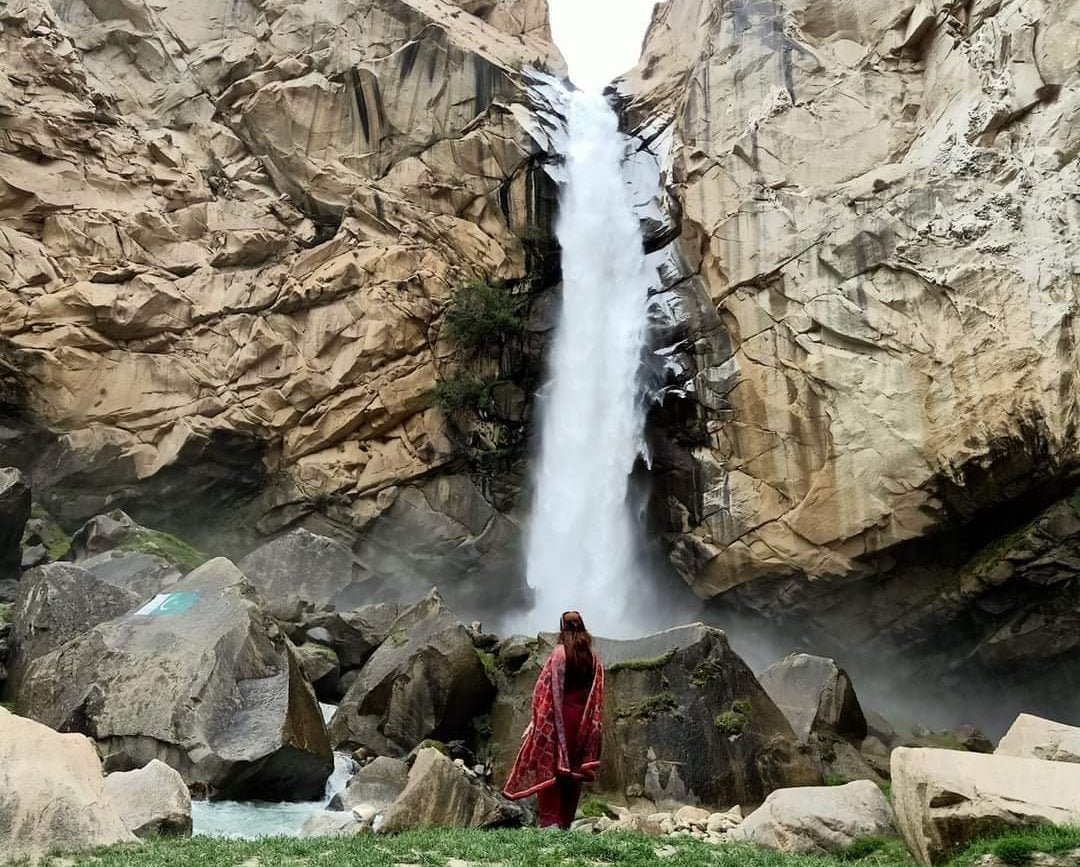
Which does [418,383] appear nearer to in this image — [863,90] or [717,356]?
[717,356]

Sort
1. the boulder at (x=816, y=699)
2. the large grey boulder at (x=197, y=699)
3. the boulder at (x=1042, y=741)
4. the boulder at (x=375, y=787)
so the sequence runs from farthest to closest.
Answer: the boulder at (x=816, y=699) < the large grey boulder at (x=197, y=699) < the boulder at (x=375, y=787) < the boulder at (x=1042, y=741)

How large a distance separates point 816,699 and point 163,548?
50.5 ft

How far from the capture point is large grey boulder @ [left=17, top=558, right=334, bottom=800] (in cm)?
1121

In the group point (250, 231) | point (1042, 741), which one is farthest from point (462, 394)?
point (1042, 741)

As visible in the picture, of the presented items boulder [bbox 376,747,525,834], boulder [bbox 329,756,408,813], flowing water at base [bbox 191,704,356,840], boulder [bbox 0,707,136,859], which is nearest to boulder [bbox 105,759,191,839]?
flowing water at base [bbox 191,704,356,840]

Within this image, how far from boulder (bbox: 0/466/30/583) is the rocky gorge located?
11 cm

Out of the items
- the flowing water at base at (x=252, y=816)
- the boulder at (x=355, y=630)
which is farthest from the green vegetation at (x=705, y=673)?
the boulder at (x=355, y=630)

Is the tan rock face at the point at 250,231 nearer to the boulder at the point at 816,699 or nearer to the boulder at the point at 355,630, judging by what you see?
the boulder at the point at 355,630

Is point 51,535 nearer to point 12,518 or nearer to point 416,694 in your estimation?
point 12,518

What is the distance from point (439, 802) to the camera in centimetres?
950

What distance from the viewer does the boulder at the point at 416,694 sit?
1452 cm

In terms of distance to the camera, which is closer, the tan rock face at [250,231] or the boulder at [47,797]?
the boulder at [47,797]

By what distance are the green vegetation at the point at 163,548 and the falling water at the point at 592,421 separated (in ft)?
32.9

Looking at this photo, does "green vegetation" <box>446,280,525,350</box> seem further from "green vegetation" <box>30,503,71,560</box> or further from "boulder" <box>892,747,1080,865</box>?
"boulder" <box>892,747,1080,865</box>
